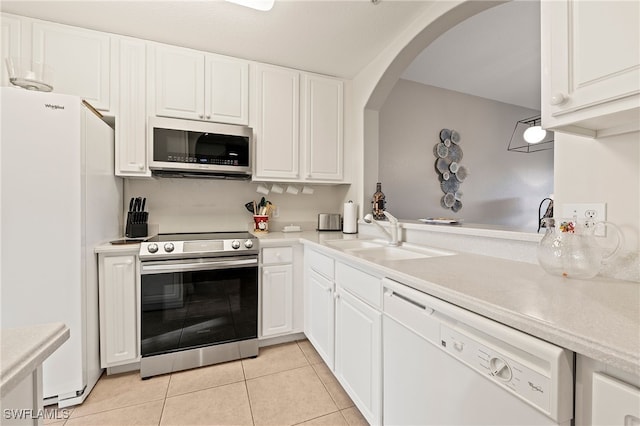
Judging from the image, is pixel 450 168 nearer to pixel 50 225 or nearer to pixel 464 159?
pixel 464 159

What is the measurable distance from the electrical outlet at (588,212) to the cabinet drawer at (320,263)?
117 cm

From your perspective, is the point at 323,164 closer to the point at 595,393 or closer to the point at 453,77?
the point at 453,77

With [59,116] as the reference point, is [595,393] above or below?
below

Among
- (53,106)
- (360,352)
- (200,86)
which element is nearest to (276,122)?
(200,86)

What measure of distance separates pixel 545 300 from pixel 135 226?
8.07ft

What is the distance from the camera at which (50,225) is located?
1.51 metres

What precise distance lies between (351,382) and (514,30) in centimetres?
302

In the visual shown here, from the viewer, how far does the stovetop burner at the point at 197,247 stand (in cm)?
183

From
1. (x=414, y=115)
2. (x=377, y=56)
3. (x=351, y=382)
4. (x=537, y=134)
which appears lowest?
(x=351, y=382)

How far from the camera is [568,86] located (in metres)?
0.85

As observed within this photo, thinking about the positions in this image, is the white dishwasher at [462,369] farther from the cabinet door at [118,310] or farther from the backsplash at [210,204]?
the backsplash at [210,204]

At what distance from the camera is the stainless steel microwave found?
6.72ft

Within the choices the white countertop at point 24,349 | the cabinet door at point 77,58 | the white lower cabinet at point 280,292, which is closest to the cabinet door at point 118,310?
the white lower cabinet at point 280,292

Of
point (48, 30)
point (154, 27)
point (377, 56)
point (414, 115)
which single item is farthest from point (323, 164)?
point (48, 30)
